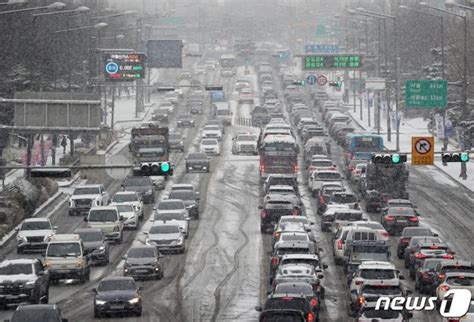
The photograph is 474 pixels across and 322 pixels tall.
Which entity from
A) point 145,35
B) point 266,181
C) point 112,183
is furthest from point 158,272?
point 145,35

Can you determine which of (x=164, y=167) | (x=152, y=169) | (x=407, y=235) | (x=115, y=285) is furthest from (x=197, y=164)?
(x=115, y=285)

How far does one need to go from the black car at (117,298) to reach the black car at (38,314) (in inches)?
272

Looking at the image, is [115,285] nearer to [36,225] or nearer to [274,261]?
[274,261]

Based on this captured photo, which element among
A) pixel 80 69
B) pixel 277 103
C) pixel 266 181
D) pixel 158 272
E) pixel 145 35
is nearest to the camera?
pixel 158 272

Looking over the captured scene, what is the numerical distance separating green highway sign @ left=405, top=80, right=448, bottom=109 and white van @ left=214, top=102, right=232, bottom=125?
4397 cm

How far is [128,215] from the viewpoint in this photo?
229 feet

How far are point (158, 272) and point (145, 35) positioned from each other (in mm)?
145869

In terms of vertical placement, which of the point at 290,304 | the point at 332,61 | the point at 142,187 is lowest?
the point at 290,304

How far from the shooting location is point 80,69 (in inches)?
5202

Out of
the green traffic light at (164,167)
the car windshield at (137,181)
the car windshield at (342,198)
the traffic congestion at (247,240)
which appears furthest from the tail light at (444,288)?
the car windshield at (137,181)

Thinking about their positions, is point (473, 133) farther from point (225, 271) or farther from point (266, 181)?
point (225, 271)

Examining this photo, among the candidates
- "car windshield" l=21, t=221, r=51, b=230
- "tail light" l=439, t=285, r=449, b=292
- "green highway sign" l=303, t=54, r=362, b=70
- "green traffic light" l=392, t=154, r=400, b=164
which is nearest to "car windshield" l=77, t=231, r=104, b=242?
"car windshield" l=21, t=221, r=51, b=230

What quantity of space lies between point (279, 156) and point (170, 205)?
52.6 feet

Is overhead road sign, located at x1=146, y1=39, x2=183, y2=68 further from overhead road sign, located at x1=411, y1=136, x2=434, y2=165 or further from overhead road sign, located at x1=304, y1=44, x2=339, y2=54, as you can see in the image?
overhead road sign, located at x1=411, y1=136, x2=434, y2=165
